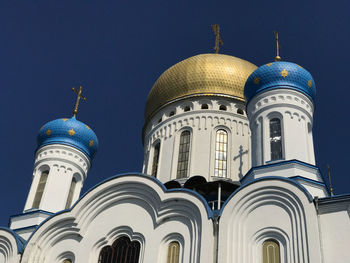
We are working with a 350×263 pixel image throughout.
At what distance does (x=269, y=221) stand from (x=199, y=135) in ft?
19.7

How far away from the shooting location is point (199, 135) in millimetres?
15281

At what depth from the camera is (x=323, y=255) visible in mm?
8664

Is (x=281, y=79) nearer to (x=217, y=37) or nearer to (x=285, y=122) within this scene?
(x=285, y=122)

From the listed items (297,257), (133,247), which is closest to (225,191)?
(133,247)

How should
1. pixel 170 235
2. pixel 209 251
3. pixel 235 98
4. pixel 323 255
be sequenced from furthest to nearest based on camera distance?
pixel 235 98 → pixel 170 235 → pixel 209 251 → pixel 323 255

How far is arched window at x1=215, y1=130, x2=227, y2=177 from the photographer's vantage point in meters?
14.5

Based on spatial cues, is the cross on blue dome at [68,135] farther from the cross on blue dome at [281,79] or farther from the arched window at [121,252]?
the cross on blue dome at [281,79]

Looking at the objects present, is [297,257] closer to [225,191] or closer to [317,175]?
[317,175]

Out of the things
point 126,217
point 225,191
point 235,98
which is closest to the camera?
point 126,217

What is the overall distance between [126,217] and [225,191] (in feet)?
8.85

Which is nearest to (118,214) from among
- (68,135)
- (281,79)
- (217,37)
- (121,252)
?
(121,252)

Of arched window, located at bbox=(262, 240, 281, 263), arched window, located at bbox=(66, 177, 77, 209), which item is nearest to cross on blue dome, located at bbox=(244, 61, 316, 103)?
arched window, located at bbox=(262, 240, 281, 263)

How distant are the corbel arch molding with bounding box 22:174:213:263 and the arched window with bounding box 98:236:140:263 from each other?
20cm

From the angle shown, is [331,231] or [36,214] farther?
[36,214]
